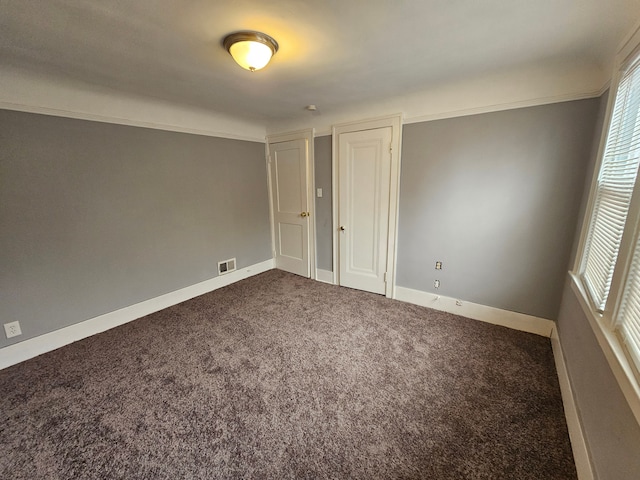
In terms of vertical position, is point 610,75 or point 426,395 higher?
point 610,75

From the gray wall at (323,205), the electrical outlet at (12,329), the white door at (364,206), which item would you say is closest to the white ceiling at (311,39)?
the white door at (364,206)

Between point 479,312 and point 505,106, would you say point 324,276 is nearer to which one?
point 479,312

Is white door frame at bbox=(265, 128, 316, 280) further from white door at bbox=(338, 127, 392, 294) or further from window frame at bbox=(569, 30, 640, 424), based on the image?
window frame at bbox=(569, 30, 640, 424)

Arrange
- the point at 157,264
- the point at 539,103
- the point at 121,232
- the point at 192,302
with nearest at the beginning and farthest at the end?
the point at 539,103 → the point at 121,232 → the point at 157,264 → the point at 192,302

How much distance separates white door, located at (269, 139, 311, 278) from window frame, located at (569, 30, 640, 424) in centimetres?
284

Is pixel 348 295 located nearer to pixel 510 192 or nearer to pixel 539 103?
pixel 510 192

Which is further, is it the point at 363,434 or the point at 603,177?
the point at 603,177

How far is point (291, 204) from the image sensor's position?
3936 mm

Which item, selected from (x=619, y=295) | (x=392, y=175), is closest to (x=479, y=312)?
(x=619, y=295)

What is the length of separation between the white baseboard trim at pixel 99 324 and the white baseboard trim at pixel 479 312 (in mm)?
2534

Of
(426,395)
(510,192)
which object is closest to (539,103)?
(510,192)

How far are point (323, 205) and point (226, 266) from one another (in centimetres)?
166

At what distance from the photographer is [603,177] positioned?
1693mm

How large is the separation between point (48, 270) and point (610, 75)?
183 inches
